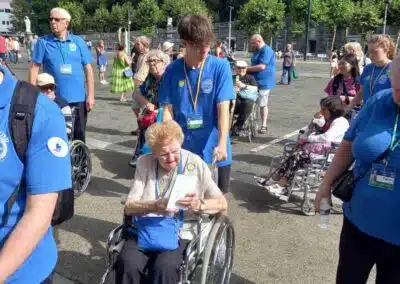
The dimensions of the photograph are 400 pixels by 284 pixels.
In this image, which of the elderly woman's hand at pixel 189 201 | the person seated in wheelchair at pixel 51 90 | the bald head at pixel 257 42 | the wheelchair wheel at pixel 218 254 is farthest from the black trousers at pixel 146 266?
the bald head at pixel 257 42

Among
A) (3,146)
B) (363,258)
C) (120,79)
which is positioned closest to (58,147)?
(3,146)

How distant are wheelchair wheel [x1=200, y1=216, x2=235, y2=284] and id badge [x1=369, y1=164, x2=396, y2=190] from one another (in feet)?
3.05

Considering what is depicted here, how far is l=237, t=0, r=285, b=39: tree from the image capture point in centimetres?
5619

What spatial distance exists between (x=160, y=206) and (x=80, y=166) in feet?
9.34

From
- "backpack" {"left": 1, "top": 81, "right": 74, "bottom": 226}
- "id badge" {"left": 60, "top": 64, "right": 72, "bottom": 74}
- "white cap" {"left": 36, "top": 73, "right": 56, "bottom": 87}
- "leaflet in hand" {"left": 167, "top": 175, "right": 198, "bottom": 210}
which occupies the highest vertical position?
"backpack" {"left": 1, "top": 81, "right": 74, "bottom": 226}

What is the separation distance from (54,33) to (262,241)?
10.7 ft

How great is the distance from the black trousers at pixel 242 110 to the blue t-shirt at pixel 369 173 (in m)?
5.42

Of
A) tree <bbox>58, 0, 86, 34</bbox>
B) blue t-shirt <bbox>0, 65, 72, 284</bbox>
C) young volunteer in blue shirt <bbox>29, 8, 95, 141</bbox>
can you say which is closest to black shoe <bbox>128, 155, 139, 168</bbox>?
young volunteer in blue shirt <bbox>29, 8, 95, 141</bbox>

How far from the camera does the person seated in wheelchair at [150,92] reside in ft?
17.3

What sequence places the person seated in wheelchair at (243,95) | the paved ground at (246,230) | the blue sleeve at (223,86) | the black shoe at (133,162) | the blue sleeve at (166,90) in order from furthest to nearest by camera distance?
1. the person seated in wheelchair at (243,95)
2. the black shoe at (133,162)
3. the paved ground at (246,230)
4. the blue sleeve at (166,90)
5. the blue sleeve at (223,86)

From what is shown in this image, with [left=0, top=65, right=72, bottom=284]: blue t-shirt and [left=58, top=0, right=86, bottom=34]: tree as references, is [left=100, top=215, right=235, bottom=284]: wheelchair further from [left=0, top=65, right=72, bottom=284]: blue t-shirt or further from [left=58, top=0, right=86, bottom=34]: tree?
[left=58, top=0, right=86, bottom=34]: tree

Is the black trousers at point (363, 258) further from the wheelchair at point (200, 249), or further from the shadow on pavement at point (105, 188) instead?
the shadow on pavement at point (105, 188)

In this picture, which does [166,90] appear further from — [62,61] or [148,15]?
[148,15]

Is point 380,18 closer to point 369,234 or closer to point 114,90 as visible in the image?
point 114,90
